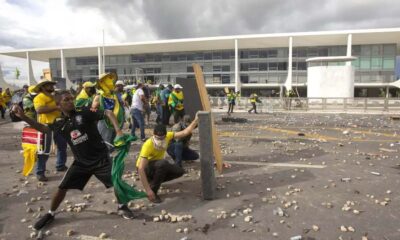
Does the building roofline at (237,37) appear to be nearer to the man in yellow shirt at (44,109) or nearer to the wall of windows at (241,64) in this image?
the wall of windows at (241,64)

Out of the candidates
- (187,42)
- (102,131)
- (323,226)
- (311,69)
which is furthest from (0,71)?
(323,226)

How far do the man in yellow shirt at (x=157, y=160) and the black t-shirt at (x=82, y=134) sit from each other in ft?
2.24

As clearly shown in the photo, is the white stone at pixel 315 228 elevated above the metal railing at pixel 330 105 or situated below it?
below

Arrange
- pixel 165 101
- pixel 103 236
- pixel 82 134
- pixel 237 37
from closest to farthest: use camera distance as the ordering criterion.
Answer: pixel 103 236
pixel 82 134
pixel 165 101
pixel 237 37

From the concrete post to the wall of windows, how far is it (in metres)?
41.9

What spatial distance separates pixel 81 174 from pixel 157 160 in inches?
47.8

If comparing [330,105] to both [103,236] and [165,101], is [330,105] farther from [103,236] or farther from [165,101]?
[103,236]

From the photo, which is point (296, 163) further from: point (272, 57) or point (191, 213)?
point (272, 57)

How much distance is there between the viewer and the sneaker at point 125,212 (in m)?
4.27

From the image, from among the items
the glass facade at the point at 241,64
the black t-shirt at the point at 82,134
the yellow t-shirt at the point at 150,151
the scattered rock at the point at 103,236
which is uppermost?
the glass facade at the point at 241,64

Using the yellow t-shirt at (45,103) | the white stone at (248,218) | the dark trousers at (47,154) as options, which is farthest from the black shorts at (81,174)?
the yellow t-shirt at (45,103)

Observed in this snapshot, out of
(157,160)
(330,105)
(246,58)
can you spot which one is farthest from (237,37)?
(157,160)

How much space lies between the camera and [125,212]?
4.30 meters

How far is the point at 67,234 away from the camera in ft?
12.7
